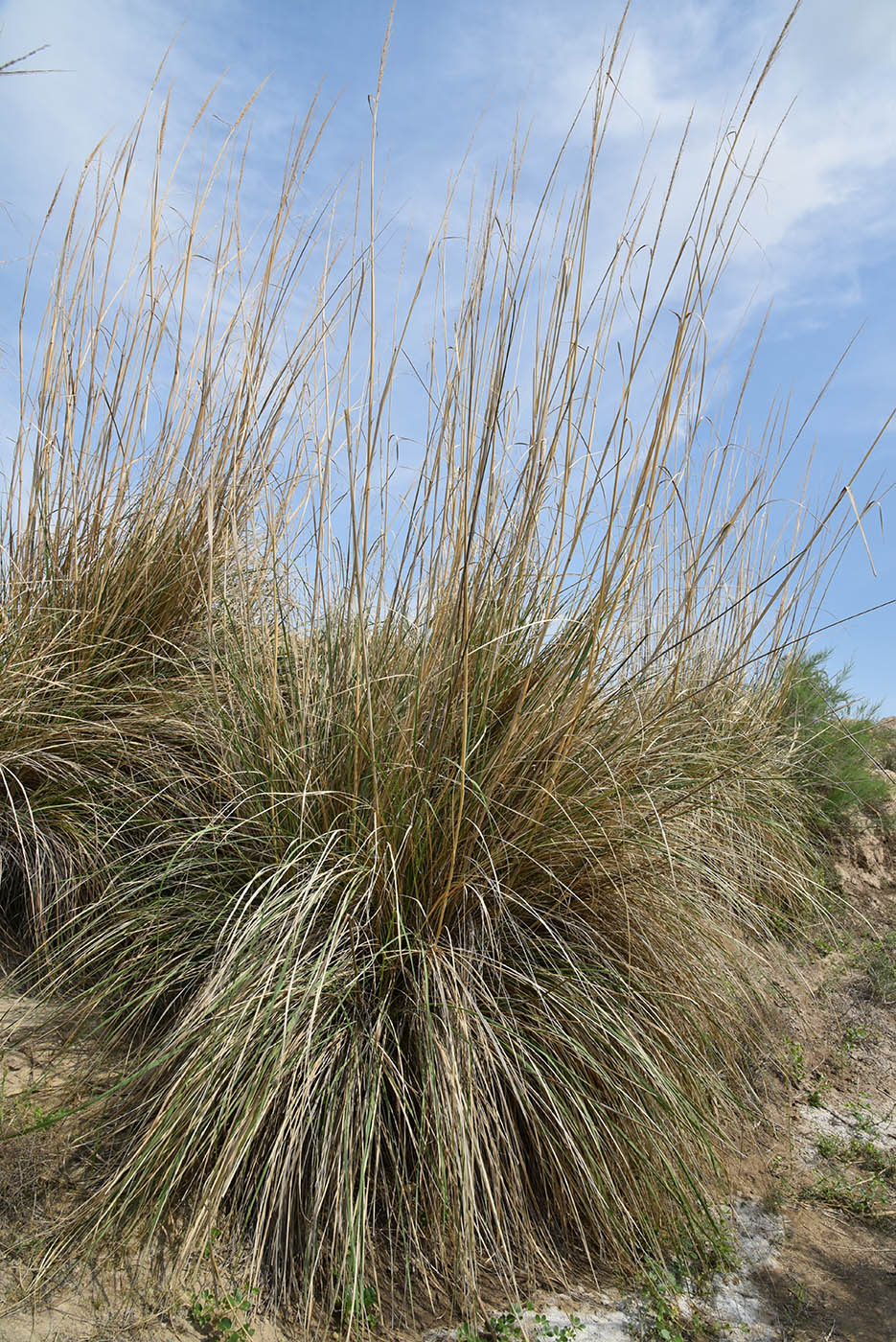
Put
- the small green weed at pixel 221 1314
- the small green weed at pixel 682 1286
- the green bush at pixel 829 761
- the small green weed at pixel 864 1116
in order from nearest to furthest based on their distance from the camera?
the small green weed at pixel 221 1314 → the small green weed at pixel 682 1286 → the small green weed at pixel 864 1116 → the green bush at pixel 829 761

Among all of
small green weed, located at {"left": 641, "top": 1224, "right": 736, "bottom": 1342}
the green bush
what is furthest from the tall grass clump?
the green bush

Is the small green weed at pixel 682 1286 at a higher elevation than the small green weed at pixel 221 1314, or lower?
higher

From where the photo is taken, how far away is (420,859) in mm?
1852

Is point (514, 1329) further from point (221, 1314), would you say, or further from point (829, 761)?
point (829, 761)

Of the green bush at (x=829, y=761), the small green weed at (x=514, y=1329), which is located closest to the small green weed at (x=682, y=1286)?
the small green weed at (x=514, y=1329)

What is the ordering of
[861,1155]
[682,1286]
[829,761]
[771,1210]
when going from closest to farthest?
[682,1286] < [771,1210] < [861,1155] < [829,761]

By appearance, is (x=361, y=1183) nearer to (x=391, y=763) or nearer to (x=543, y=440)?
(x=391, y=763)

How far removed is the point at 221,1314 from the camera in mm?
1526

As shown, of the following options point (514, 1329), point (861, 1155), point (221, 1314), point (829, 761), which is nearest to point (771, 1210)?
point (861, 1155)

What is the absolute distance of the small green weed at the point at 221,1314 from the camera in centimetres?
150

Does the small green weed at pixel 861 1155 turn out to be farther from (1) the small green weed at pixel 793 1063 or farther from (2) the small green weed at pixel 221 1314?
(2) the small green weed at pixel 221 1314

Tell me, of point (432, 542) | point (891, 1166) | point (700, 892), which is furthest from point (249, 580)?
point (891, 1166)

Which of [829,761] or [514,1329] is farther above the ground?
[829,761]

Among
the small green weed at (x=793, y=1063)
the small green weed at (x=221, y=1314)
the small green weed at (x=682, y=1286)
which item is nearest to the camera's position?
the small green weed at (x=221, y=1314)
